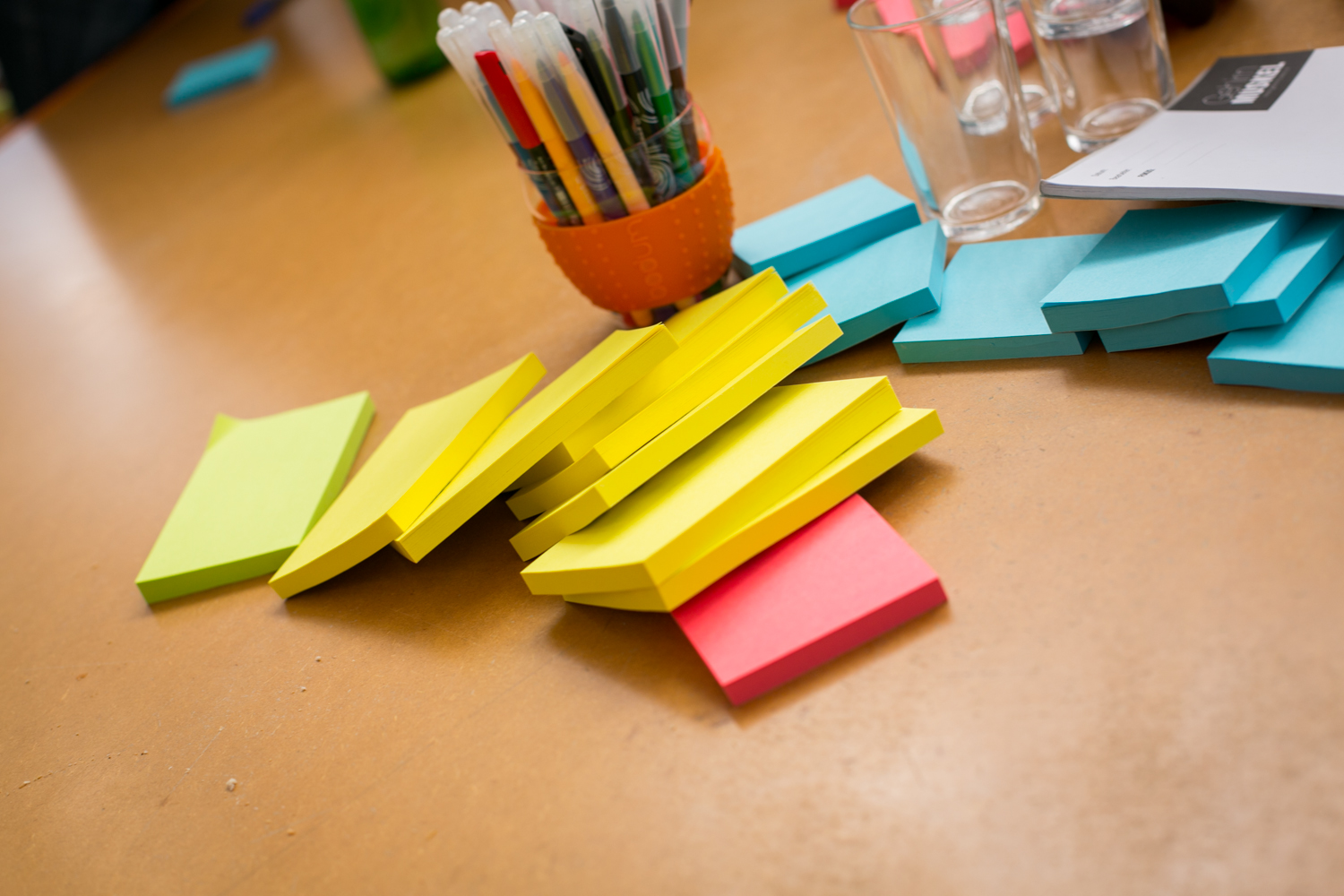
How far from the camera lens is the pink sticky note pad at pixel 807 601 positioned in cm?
38

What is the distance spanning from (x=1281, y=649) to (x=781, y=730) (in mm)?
167

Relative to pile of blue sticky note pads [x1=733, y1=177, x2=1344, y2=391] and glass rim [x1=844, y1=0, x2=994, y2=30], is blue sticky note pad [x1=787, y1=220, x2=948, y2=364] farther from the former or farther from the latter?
glass rim [x1=844, y1=0, x2=994, y2=30]

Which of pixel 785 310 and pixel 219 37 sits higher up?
pixel 219 37

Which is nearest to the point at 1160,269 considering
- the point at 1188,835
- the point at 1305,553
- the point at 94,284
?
the point at 1305,553

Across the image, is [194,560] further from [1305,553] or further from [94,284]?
[94,284]

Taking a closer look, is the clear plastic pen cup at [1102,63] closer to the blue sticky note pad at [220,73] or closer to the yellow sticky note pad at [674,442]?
the yellow sticky note pad at [674,442]

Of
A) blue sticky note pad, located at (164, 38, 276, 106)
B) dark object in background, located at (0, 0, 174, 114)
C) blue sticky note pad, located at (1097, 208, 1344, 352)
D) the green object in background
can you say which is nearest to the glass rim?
blue sticky note pad, located at (1097, 208, 1344, 352)

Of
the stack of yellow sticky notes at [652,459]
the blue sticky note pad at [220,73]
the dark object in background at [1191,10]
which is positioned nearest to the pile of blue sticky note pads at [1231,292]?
the stack of yellow sticky notes at [652,459]

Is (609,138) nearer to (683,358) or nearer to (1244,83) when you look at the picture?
(683,358)

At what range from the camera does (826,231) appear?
62 cm

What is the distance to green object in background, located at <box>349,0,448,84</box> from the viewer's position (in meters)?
1.29

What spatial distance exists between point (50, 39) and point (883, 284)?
218 centimetres

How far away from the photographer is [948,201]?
0.62 metres

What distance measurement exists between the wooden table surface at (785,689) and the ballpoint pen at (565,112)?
5.2 inches
